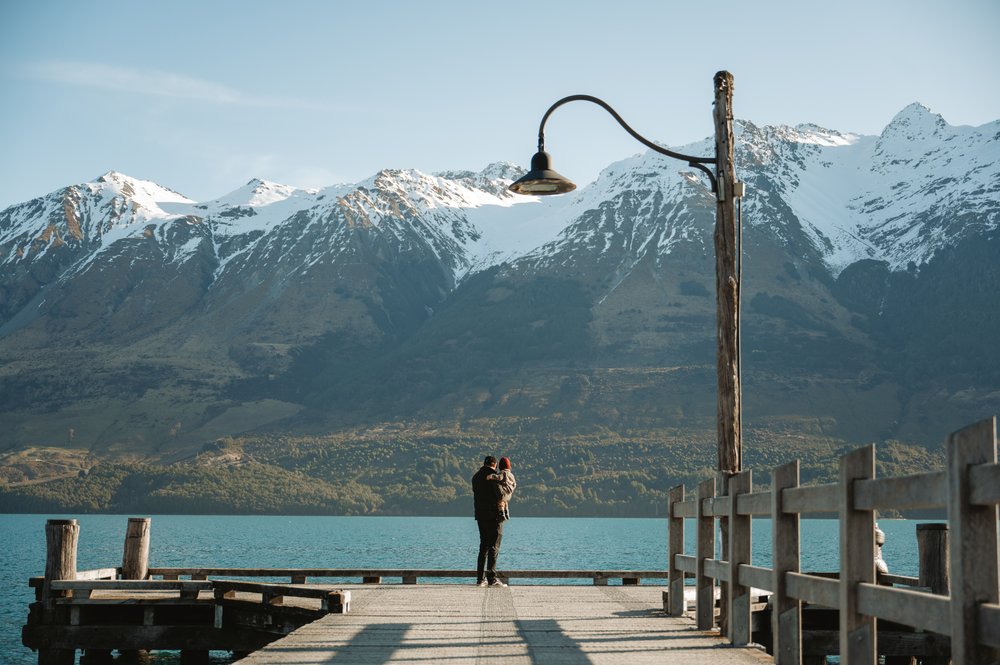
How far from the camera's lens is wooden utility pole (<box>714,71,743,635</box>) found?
1444cm

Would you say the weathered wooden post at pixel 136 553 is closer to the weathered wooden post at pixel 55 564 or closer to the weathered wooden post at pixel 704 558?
the weathered wooden post at pixel 55 564

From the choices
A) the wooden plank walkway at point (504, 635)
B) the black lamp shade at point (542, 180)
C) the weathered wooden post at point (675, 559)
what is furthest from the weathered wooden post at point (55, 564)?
the weathered wooden post at point (675, 559)

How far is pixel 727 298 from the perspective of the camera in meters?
14.5

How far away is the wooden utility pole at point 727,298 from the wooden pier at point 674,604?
95cm

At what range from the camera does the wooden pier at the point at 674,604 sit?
6766 mm

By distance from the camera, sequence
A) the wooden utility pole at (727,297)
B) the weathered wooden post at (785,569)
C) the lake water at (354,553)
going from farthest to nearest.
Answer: the lake water at (354,553) → the wooden utility pole at (727,297) → the weathered wooden post at (785,569)

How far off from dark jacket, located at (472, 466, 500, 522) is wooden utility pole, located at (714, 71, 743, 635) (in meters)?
6.46

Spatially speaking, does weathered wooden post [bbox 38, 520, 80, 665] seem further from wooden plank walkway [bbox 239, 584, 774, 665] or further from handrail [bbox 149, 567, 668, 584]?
wooden plank walkway [bbox 239, 584, 774, 665]

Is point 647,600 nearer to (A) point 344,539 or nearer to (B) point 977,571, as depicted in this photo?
(B) point 977,571

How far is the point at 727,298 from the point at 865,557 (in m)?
6.40

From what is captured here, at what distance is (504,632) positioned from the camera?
1296cm

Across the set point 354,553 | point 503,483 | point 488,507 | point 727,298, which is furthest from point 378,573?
point 354,553

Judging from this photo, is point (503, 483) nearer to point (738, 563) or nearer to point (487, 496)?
point (487, 496)

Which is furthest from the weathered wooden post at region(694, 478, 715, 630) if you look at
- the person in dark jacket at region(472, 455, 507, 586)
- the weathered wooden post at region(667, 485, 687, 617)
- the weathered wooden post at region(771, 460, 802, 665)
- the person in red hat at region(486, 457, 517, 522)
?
the person in dark jacket at region(472, 455, 507, 586)
